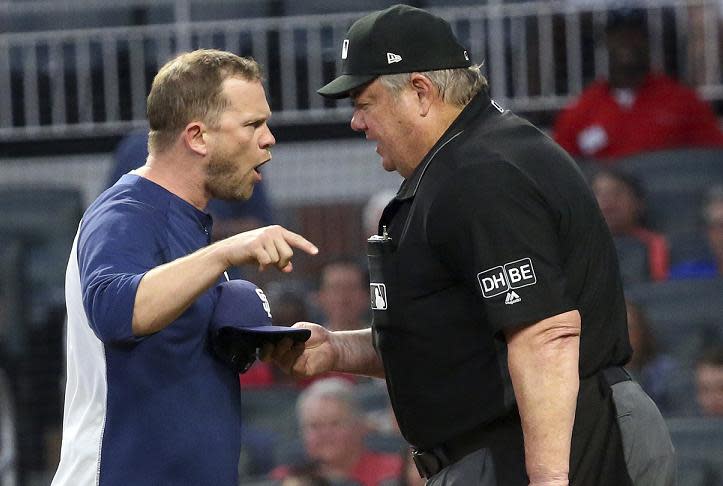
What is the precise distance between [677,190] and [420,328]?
14.8ft

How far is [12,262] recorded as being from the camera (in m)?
7.95

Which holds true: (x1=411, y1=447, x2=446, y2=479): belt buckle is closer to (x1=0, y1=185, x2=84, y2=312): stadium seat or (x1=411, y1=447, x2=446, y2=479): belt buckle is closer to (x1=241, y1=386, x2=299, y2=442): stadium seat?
(x1=241, y1=386, x2=299, y2=442): stadium seat

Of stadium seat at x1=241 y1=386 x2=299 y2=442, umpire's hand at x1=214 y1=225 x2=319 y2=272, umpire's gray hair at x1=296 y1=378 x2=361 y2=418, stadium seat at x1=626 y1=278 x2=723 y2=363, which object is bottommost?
stadium seat at x1=241 y1=386 x2=299 y2=442

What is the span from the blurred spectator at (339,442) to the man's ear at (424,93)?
9.00 feet

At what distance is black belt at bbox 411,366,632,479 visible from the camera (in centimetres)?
372

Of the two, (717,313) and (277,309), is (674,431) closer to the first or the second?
(717,313)

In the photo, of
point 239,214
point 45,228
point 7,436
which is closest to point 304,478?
point 239,214

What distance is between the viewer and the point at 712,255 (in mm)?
7578

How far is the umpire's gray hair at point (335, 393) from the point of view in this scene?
255 inches

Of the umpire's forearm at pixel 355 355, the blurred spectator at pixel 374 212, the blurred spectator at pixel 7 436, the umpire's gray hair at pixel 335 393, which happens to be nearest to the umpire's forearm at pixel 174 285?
the umpire's forearm at pixel 355 355

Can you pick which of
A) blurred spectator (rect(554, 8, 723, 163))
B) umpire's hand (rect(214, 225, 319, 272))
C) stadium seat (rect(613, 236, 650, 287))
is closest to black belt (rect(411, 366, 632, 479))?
umpire's hand (rect(214, 225, 319, 272))

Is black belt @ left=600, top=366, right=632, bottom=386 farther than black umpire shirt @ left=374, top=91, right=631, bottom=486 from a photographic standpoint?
Yes

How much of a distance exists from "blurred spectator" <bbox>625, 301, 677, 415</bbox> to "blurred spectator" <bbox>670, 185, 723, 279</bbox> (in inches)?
32.1

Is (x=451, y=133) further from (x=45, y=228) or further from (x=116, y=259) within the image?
(x=45, y=228)
